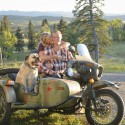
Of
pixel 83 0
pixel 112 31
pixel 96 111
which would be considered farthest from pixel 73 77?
pixel 112 31

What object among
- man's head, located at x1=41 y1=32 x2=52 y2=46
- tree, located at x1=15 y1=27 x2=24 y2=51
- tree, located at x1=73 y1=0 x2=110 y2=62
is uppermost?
man's head, located at x1=41 y1=32 x2=52 y2=46

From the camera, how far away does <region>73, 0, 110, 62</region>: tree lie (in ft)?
180

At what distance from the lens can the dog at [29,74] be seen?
23.0ft

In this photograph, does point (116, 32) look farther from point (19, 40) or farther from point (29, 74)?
point (29, 74)

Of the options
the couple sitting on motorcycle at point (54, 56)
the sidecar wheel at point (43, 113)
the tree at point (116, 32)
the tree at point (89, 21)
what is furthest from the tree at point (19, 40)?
the couple sitting on motorcycle at point (54, 56)

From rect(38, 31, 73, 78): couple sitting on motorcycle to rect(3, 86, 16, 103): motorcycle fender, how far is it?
602 mm

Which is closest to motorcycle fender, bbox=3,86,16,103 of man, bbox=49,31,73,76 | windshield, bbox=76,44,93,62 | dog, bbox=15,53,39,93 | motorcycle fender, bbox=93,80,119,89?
dog, bbox=15,53,39,93

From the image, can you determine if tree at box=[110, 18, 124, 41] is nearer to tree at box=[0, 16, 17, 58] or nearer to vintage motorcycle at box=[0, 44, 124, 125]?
tree at box=[0, 16, 17, 58]

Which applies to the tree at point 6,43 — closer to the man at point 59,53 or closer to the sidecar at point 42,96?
the man at point 59,53

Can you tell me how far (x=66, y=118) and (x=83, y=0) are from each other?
4827 cm

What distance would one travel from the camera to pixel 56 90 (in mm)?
6664

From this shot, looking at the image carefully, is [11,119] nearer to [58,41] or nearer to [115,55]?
[58,41]

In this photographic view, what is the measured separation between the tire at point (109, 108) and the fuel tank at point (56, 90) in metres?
0.35

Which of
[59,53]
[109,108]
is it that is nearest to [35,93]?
[59,53]
